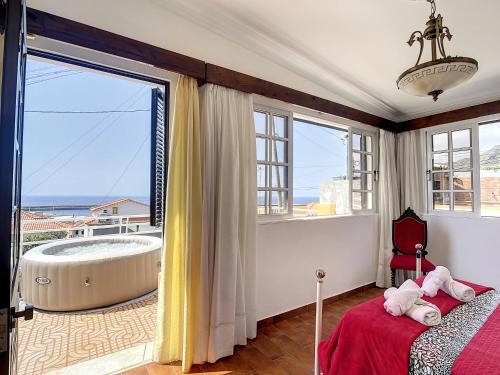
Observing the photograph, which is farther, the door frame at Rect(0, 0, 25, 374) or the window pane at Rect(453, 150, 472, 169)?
the window pane at Rect(453, 150, 472, 169)

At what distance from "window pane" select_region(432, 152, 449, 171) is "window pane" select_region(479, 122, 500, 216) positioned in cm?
38

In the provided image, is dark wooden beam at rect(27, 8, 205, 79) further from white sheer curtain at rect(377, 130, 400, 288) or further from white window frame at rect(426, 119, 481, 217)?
white window frame at rect(426, 119, 481, 217)

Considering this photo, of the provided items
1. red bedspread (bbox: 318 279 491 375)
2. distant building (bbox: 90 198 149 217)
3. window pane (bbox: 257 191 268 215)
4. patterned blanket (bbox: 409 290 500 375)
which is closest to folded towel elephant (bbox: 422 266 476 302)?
patterned blanket (bbox: 409 290 500 375)

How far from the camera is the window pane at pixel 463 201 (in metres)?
3.42

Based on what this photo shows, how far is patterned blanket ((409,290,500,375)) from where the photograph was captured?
1.19 metres

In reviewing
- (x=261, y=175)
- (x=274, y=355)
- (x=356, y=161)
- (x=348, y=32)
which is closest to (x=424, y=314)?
(x=274, y=355)

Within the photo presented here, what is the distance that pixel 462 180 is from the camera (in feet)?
11.5

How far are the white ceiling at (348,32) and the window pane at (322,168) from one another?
70cm

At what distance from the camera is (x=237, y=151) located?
2.21 meters

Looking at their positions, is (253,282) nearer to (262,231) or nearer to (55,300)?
(262,231)

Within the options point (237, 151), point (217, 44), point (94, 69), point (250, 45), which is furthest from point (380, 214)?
point (94, 69)

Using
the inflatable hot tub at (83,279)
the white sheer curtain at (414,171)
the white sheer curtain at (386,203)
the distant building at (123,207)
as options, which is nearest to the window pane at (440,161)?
the white sheer curtain at (414,171)

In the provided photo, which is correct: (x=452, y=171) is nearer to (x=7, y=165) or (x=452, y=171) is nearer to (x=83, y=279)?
(x=7, y=165)

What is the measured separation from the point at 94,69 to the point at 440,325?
2.77 m
